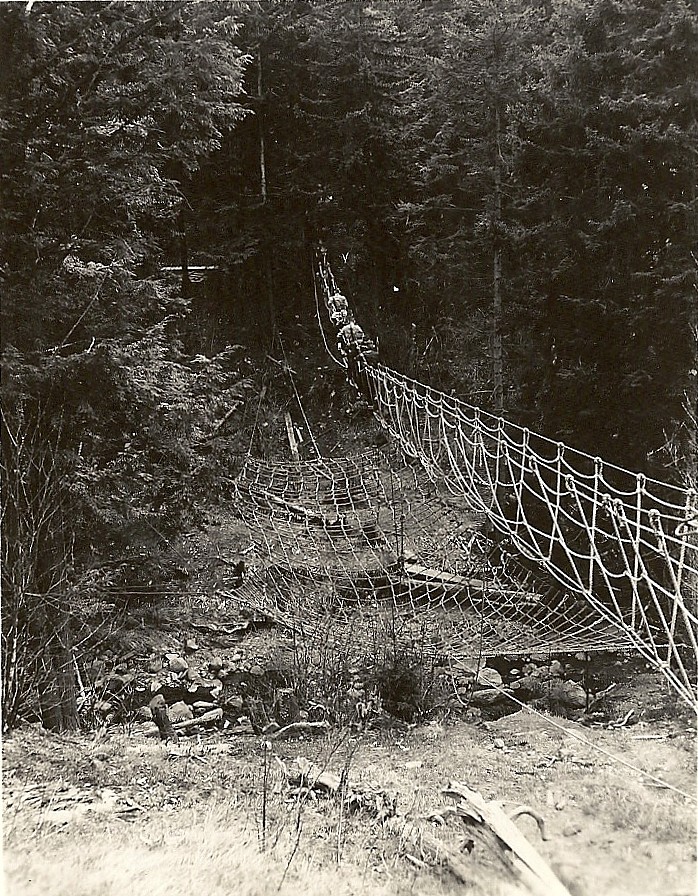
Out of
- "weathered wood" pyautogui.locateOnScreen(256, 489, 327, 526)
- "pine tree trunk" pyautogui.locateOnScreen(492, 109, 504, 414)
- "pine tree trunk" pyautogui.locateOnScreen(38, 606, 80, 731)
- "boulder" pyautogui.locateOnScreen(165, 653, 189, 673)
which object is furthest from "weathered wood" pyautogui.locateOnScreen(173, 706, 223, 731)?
"pine tree trunk" pyautogui.locateOnScreen(492, 109, 504, 414)

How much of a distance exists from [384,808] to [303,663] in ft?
1.72

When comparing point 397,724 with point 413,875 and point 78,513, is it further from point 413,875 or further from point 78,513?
point 78,513

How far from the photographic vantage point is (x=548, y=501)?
7.43 ft

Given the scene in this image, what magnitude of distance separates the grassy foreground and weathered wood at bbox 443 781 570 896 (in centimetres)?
3

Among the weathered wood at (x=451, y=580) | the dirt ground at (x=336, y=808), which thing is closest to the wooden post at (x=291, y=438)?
the weathered wood at (x=451, y=580)

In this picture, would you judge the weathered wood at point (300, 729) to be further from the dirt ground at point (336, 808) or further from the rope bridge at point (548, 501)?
the rope bridge at point (548, 501)

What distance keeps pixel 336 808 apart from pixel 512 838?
1.46 feet

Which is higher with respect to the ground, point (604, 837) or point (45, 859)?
point (604, 837)

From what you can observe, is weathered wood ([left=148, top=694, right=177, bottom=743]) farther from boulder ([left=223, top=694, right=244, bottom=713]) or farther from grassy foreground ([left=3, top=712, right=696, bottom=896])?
boulder ([left=223, top=694, right=244, bottom=713])

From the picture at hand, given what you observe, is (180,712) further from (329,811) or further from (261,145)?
(261,145)

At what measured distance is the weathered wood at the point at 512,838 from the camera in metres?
1.56

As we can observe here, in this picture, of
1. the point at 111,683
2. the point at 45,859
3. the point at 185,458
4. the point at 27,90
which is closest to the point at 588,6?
the point at 27,90

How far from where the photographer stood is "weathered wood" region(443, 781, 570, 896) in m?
1.56

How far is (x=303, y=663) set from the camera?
2238 mm
